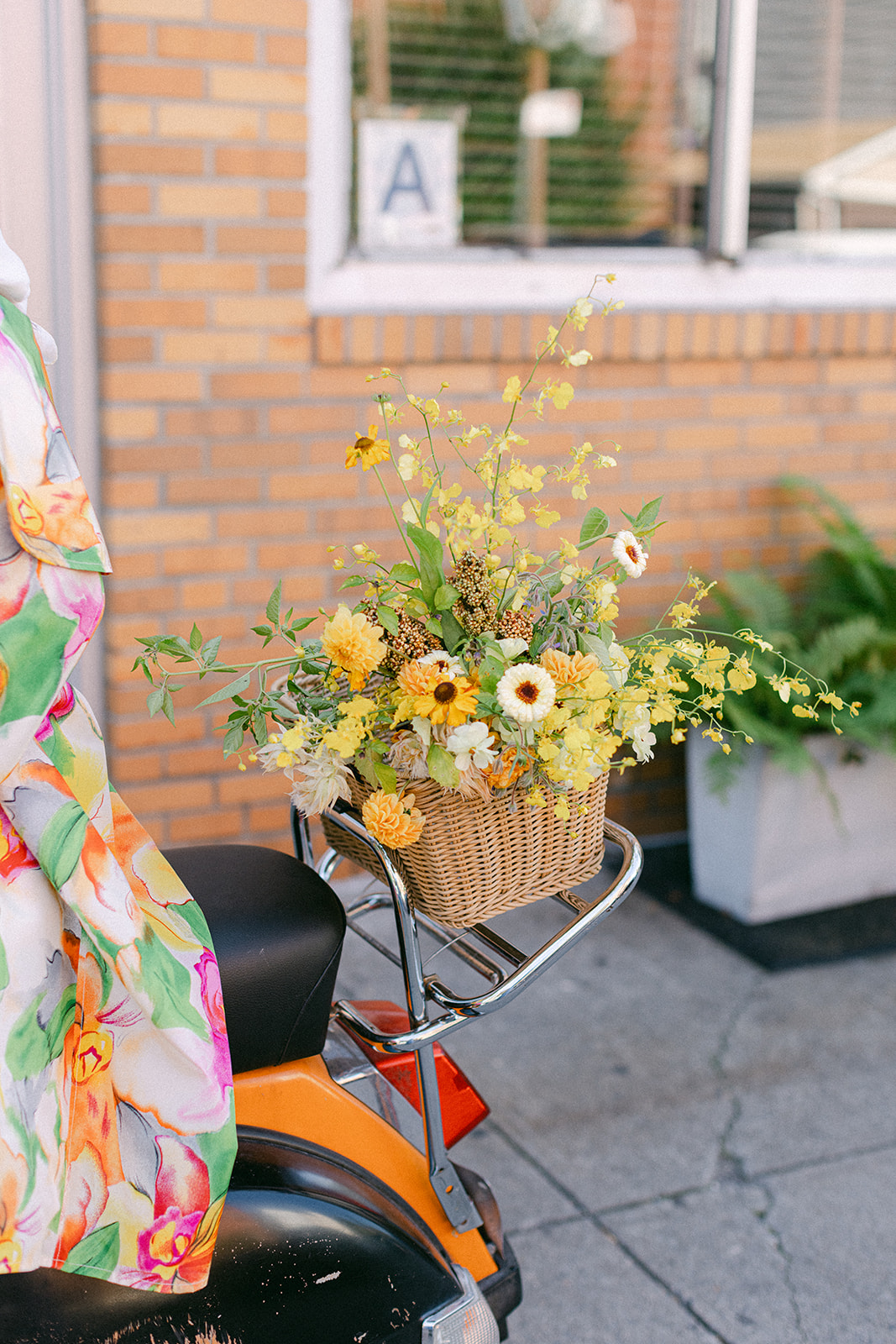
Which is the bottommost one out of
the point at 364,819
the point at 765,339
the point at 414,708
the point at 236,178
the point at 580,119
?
the point at 364,819

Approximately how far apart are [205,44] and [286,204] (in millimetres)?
A: 420

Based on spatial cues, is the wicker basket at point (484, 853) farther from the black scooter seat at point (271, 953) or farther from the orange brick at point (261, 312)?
the orange brick at point (261, 312)

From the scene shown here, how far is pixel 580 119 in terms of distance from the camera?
15.4 feet

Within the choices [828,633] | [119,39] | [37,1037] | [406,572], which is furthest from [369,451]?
[828,633]

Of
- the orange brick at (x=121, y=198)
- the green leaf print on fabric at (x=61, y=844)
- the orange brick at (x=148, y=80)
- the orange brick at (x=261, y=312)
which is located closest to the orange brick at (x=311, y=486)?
the orange brick at (x=261, y=312)

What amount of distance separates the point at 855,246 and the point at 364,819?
3713 millimetres

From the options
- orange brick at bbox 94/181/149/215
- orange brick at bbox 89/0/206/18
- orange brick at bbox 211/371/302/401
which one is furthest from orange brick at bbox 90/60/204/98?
orange brick at bbox 211/371/302/401

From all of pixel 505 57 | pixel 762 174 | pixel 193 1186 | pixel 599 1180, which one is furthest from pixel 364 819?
pixel 505 57

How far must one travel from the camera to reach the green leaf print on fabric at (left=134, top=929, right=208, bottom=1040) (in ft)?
4.70

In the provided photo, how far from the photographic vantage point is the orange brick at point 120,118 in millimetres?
3174

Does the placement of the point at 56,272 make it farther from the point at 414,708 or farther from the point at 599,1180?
the point at 599,1180

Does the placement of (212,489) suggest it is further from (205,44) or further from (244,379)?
(205,44)

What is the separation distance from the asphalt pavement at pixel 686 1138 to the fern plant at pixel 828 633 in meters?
0.64

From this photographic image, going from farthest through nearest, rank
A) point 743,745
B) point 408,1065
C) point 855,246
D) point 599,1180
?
point 855,246
point 743,745
point 599,1180
point 408,1065
